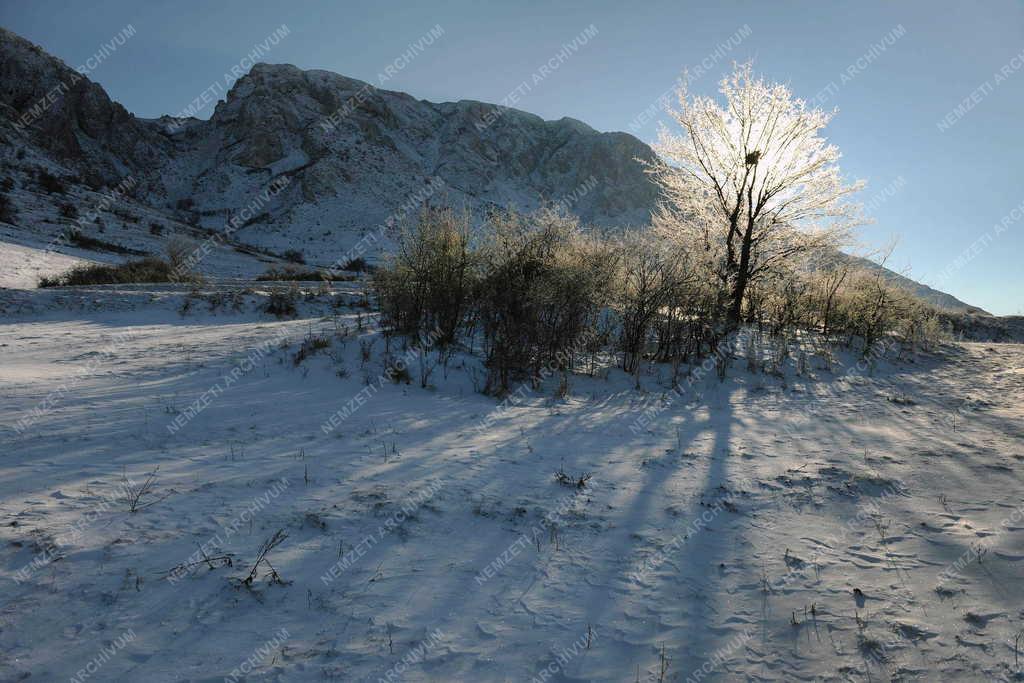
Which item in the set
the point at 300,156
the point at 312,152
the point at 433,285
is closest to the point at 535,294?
the point at 433,285

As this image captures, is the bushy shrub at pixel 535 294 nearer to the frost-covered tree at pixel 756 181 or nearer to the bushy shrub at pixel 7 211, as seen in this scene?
the frost-covered tree at pixel 756 181

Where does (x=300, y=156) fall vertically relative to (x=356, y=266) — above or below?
above

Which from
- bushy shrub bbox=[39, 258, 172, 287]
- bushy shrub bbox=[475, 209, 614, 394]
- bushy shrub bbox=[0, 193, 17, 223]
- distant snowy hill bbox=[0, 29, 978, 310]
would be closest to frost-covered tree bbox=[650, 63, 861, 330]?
bushy shrub bbox=[475, 209, 614, 394]

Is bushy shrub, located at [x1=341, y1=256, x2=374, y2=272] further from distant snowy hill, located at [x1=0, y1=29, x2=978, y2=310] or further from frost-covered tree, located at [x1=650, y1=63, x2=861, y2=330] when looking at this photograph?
frost-covered tree, located at [x1=650, y1=63, x2=861, y2=330]

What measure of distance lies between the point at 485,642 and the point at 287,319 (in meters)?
11.8

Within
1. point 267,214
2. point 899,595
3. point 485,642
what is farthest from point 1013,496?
point 267,214

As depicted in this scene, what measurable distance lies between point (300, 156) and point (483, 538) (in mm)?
70008

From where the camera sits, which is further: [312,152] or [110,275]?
[312,152]

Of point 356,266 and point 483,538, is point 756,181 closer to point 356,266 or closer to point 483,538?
point 483,538

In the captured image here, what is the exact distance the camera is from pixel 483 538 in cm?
332

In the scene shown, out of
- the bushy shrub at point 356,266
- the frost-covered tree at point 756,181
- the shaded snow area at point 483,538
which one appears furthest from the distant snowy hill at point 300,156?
the shaded snow area at point 483,538

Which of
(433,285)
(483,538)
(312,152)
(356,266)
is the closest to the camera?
(483,538)

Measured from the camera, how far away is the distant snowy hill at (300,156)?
46594 mm

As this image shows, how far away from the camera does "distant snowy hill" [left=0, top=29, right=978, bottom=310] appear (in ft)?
153
